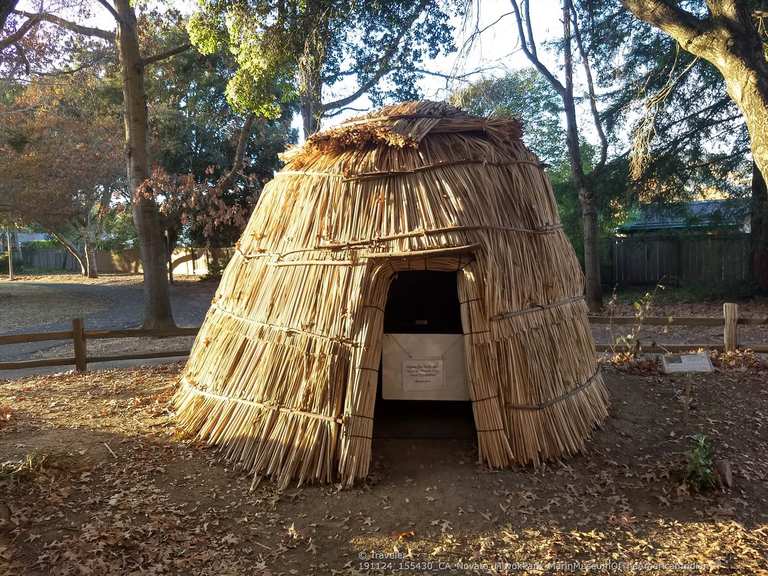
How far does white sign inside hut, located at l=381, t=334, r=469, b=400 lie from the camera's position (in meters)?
5.73

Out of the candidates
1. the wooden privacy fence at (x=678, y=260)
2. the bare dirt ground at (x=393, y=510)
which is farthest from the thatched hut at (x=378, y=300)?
the wooden privacy fence at (x=678, y=260)

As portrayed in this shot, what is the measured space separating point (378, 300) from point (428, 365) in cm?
100

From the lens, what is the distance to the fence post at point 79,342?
9.53m

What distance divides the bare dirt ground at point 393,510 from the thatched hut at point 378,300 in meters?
0.31

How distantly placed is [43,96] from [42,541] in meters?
21.9

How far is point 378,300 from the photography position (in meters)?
5.16

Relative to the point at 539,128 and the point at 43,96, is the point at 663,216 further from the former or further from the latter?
the point at 43,96

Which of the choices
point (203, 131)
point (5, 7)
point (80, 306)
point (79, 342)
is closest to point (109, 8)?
point (79, 342)

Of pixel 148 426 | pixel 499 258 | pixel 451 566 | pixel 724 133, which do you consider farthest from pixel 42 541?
pixel 724 133

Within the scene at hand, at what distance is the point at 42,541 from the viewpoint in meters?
4.19

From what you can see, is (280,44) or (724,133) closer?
(280,44)

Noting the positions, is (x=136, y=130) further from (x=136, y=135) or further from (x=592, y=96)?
(x=592, y=96)

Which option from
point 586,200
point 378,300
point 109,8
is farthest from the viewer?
point 586,200

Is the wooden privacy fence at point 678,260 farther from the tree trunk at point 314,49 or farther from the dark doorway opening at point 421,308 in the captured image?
the tree trunk at point 314,49
